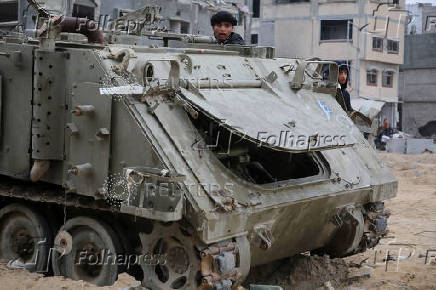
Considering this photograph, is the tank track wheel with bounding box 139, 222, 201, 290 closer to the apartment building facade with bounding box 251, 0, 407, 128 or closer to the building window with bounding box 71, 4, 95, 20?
the building window with bounding box 71, 4, 95, 20

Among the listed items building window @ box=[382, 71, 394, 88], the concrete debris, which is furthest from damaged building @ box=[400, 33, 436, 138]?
the concrete debris

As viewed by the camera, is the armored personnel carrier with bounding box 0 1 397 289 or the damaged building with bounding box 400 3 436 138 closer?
the armored personnel carrier with bounding box 0 1 397 289

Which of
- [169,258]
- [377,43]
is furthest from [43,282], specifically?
Answer: [377,43]

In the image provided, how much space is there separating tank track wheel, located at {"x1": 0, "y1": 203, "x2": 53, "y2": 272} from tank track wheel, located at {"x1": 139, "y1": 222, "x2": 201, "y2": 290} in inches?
48.9

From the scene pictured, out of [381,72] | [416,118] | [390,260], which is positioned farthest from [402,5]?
[390,260]

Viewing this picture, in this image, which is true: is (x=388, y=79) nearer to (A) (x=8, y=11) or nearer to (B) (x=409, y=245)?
(A) (x=8, y=11)

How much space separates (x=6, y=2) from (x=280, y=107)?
13656mm

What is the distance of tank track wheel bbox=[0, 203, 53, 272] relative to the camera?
6461 millimetres

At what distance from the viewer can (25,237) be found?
665 centimetres

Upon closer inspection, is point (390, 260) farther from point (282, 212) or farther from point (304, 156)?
point (282, 212)

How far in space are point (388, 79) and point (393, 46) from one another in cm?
144

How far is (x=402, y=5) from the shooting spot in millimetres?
32000

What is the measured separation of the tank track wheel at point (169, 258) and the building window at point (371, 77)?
26.0 metres

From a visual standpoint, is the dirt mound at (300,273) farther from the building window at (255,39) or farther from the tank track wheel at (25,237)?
the building window at (255,39)
